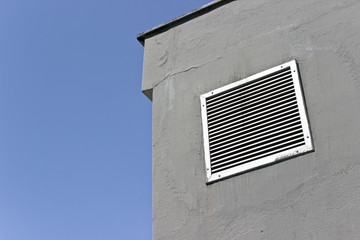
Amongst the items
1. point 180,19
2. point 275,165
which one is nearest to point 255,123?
point 275,165

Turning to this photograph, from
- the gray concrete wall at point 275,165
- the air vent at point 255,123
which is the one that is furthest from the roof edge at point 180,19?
the air vent at point 255,123

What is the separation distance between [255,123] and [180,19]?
224 cm

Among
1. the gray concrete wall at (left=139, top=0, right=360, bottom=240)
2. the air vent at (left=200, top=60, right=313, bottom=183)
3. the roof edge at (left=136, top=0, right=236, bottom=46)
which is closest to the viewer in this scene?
the gray concrete wall at (left=139, top=0, right=360, bottom=240)

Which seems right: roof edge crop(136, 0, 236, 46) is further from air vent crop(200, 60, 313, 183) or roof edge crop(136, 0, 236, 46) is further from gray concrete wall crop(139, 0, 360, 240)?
air vent crop(200, 60, 313, 183)

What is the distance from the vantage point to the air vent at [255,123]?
5754 millimetres

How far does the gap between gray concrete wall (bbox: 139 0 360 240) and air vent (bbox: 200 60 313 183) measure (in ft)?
0.33

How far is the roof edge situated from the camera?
7.40m

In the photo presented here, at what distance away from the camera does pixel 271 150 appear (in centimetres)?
578

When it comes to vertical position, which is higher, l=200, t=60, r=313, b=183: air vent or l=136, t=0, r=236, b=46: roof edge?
l=136, t=0, r=236, b=46: roof edge

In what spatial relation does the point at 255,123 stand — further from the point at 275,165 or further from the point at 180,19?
the point at 180,19

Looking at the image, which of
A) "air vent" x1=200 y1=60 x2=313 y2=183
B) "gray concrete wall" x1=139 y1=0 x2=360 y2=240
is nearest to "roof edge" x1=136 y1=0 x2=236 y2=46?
"gray concrete wall" x1=139 y1=0 x2=360 y2=240

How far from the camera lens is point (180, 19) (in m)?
7.63

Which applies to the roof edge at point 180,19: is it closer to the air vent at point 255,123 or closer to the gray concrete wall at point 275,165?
the gray concrete wall at point 275,165

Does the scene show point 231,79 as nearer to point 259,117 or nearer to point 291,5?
point 259,117
